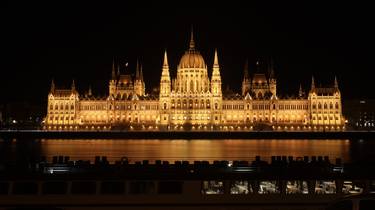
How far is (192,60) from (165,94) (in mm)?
11959

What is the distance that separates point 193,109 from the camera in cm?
12362

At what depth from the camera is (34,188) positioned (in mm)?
15617

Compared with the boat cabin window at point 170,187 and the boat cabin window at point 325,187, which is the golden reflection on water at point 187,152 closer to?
the boat cabin window at point 170,187

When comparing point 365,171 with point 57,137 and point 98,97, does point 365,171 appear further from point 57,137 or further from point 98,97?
point 98,97

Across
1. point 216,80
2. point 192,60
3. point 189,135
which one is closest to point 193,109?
point 216,80

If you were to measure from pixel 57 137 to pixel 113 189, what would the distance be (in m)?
85.4

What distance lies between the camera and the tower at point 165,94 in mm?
122500

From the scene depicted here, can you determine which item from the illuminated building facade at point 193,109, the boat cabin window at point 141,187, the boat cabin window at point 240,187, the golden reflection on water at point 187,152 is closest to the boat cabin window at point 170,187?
the boat cabin window at point 141,187

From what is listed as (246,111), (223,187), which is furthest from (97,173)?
(246,111)

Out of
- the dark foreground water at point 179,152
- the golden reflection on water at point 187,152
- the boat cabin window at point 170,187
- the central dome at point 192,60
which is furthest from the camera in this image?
the central dome at point 192,60

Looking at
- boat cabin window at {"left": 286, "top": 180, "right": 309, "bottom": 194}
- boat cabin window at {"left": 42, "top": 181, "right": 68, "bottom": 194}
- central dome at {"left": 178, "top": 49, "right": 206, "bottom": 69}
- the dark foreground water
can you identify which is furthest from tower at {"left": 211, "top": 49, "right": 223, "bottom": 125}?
boat cabin window at {"left": 42, "top": 181, "right": 68, "bottom": 194}

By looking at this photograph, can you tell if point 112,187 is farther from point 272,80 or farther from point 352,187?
point 272,80

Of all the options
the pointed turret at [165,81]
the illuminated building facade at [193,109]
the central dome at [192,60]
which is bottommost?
the illuminated building facade at [193,109]

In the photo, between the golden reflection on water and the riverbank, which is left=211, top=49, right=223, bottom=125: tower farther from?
the golden reflection on water
